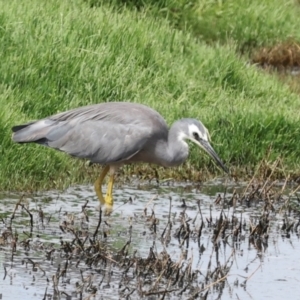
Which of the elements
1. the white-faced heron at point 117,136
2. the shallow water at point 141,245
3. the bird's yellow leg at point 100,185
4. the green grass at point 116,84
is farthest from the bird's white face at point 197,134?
the green grass at point 116,84

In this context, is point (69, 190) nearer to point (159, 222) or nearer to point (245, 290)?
point (159, 222)

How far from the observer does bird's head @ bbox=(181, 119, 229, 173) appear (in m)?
8.00

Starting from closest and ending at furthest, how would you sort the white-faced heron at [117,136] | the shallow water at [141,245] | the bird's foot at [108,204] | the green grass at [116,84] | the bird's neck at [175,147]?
1. the shallow water at [141,245]
2. the bird's foot at [108,204]
3. the white-faced heron at [117,136]
4. the bird's neck at [175,147]
5. the green grass at [116,84]

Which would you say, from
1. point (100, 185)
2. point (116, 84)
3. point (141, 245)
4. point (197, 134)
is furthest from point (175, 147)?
point (116, 84)

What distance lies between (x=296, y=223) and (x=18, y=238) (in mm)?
2074

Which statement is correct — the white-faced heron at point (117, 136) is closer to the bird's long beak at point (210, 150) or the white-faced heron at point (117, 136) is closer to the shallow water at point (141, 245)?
the bird's long beak at point (210, 150)

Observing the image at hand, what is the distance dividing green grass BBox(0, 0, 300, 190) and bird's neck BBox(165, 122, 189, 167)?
90cm

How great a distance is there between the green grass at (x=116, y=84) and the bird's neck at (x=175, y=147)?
2.96 ft

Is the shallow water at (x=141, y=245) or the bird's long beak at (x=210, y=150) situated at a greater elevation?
the bird's long beak at (x=210, y=150)

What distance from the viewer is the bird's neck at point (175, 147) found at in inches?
320

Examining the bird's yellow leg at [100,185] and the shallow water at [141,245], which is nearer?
the shallow water at [141,245]

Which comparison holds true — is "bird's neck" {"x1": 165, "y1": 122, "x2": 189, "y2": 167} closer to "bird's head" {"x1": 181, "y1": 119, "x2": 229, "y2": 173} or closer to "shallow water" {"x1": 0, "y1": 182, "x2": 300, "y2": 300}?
"bird's head" {"x1": 181, "y1": 119, "x2": 229, "y2": 173}

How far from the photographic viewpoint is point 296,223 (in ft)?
25.9

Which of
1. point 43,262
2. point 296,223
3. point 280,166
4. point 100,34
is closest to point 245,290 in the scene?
point 43,262
